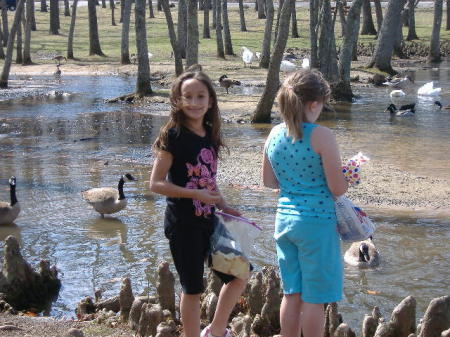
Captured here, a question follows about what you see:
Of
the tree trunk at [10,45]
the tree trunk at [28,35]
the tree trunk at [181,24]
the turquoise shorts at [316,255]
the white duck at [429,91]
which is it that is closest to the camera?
the turquoise shorts at [316,255]

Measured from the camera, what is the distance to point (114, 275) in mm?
7738

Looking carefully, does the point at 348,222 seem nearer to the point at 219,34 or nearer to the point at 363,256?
the point at 363,256

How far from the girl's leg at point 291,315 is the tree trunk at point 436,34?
31.7 meters

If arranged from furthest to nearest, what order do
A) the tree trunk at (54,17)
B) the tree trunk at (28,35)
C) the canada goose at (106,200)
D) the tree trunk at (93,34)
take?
the tree trunk at (54,17)
the tree trunk at (93,34)
the tree trunk at (28,35)
the canada goose at (106,200)

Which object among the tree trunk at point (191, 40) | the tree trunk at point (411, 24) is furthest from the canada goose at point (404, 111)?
the tree trunk at point (411, 24)

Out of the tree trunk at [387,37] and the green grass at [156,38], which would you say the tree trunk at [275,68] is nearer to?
the tree trunk at [387,37]

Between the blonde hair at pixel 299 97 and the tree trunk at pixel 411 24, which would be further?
the tree trunk at pixel 411 24

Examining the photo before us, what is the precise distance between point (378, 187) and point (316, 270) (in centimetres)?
721

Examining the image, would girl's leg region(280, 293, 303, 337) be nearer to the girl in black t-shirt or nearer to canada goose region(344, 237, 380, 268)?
the girl in black t-shirt

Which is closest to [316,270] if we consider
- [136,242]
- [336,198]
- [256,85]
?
[336,198]

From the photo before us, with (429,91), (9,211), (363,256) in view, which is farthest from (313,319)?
(429,91)

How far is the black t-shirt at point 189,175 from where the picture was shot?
15.0ft

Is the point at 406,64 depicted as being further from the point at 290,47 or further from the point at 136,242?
the point at 136,242

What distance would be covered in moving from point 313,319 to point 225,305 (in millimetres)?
562
